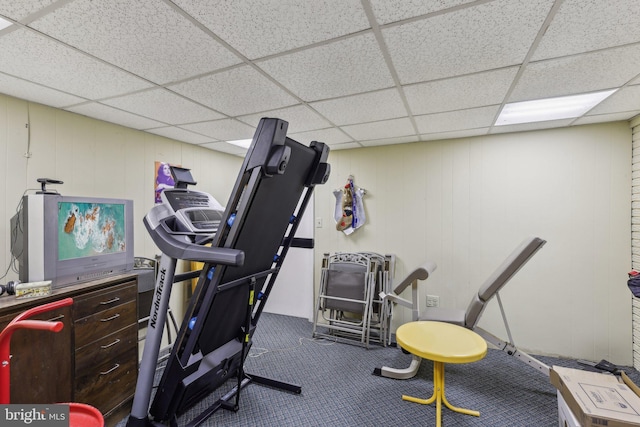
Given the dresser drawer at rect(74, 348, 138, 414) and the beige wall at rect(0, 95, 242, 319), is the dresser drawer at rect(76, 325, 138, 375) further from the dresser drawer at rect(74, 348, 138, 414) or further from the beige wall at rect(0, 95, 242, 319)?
the beige wall at rect(0, 95, 242, 319)

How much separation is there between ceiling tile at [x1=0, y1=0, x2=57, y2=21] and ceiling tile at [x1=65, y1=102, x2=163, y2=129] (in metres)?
1.08

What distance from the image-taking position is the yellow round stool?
1790 mm

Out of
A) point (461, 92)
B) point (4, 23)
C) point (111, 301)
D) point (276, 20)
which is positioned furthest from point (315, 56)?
point (111, 301)

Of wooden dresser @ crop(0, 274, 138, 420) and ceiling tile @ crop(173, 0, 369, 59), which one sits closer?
ceiling tile @ crop(173, 0, 369, 59)

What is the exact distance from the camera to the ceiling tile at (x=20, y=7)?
1144mm

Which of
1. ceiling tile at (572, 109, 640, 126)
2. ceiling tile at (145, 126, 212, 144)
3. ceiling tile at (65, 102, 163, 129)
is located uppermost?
ceiling tile at (572, 109, 640, 126)

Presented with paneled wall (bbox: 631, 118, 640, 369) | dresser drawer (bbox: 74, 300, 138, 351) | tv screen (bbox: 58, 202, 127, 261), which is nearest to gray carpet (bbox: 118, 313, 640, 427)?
paneled wall (bbox: 631, 118, 640, 369)

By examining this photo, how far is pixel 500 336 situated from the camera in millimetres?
3148

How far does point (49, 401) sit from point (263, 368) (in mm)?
1533

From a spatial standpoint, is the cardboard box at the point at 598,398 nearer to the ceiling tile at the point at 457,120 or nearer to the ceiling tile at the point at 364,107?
the ceiling tile at the point at 457,120

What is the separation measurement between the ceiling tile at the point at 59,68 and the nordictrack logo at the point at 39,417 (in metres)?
1.56

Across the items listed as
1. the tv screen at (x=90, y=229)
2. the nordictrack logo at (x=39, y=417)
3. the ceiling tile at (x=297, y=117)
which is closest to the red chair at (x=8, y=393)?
the nordictrack logo at (x=39, y=417)

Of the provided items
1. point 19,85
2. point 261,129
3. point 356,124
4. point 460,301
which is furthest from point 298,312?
point 19,85

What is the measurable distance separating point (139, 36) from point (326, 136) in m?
2.02
